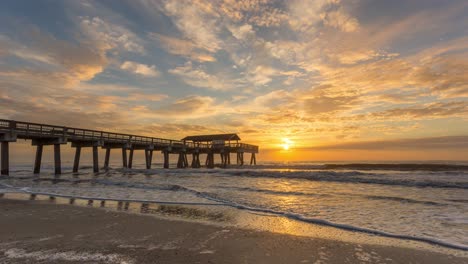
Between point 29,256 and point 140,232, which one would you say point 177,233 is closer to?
point 140,232

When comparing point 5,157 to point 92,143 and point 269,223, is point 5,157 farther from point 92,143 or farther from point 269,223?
point 269,223

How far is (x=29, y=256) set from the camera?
4.18m

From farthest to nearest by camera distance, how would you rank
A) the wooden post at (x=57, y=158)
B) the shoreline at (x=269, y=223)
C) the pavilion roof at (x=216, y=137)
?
the pavilion roof at (x=216, y=137), the wooden post at (x=57, y=158), the shoreline at (x=269, y=223)

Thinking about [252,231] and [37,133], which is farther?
[37,133]

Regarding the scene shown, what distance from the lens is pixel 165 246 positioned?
4828 millimetres

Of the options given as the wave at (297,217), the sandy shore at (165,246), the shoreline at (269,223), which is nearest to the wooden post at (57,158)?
the wave at (297,217)

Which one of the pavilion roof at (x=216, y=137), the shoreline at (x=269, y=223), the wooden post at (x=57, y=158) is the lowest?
the shoreline at (x=269, y=223)

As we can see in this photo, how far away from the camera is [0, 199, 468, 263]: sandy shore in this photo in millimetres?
Result: 4176

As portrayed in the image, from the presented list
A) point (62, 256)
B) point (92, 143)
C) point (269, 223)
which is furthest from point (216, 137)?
point (62, 256)

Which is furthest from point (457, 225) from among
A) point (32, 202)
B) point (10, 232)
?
point (32, 202)

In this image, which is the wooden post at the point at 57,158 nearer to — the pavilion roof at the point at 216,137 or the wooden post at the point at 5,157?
the wooden post at the point at 5,157

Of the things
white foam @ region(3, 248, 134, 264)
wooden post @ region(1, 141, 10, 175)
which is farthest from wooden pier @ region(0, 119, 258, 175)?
white foam @ region(3, 248, 134, 264)

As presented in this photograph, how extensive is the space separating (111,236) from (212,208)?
4.06 m

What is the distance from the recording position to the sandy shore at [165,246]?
4.18 m
